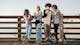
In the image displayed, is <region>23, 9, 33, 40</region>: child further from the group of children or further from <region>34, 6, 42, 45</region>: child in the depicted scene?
<region>34, 6, 42, 45</region>: child

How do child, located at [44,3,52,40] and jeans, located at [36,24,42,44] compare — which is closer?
child, located at [44,3,52,40]

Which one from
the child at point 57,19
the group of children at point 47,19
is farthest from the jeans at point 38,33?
the child at point 57,19

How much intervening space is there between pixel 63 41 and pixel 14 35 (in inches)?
100

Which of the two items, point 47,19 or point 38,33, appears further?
point 38,33

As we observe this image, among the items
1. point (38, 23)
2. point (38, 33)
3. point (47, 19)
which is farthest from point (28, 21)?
point (47, 19)

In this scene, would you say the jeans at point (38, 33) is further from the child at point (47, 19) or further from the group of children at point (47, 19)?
the child at point (47, 19)

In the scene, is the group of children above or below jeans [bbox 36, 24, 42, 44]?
above

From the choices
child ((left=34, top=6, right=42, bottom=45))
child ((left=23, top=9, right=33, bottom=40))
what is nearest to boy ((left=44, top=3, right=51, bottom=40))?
child ((left=34, top=6, right=42, bottom=45))

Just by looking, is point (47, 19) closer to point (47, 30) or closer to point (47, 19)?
point (47, 19)

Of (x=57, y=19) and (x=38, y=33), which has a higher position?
(x=57, y=19)

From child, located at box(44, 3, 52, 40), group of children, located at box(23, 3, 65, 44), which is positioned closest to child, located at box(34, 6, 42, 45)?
group of children, located at box(23, 3, 65, 44)

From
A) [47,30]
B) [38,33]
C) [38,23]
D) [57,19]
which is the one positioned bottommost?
[38,33]

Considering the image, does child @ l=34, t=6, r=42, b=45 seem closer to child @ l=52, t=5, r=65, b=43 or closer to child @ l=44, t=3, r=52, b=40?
child @ l=44, t=3, r=52, b=40

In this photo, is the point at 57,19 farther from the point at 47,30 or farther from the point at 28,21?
the point at 28,21
